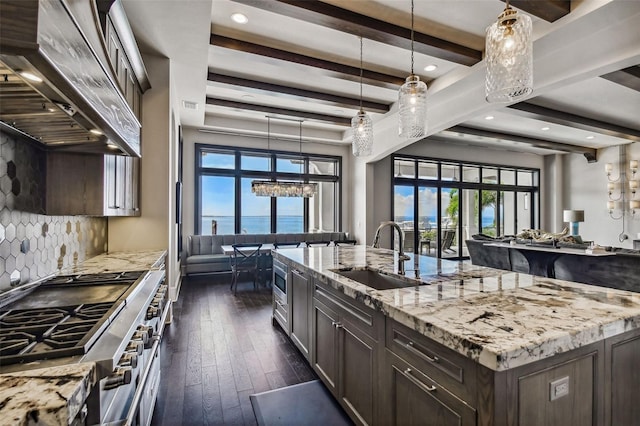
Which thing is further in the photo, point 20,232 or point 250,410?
point 250,410

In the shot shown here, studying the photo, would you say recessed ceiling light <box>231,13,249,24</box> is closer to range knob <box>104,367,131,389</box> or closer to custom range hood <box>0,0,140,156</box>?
custom range hood <box>0,0,140,156</box>

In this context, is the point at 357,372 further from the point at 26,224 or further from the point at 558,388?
the point at 26,224

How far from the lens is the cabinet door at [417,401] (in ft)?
3.69

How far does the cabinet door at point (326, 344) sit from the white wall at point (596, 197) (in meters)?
9.66

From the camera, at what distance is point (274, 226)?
301 inches

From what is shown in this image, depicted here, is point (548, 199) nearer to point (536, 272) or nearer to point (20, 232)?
point (536, 272)

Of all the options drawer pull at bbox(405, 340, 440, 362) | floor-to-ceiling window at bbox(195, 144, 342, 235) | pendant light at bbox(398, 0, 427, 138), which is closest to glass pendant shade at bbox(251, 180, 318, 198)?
floor-to-ceiling window at bbox(195, 144, 342, 235)

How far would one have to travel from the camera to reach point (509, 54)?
→ 1849 mm

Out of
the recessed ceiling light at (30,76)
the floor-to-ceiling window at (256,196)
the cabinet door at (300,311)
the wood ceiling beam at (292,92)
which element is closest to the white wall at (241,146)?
the floor-to-ceiling window at (256,196)

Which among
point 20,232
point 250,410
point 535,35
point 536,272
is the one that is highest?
point 535,35

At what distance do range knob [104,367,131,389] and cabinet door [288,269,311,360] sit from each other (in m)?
1.65

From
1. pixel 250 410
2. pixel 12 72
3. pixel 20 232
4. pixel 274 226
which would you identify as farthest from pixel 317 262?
pixel 274 226

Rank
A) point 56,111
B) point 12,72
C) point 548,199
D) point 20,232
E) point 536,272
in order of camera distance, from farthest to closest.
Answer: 1. point 548,199
2. point 536,272
3. point 20,232
4. point 56,111
5. point 12,72

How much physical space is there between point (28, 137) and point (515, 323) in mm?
2668
